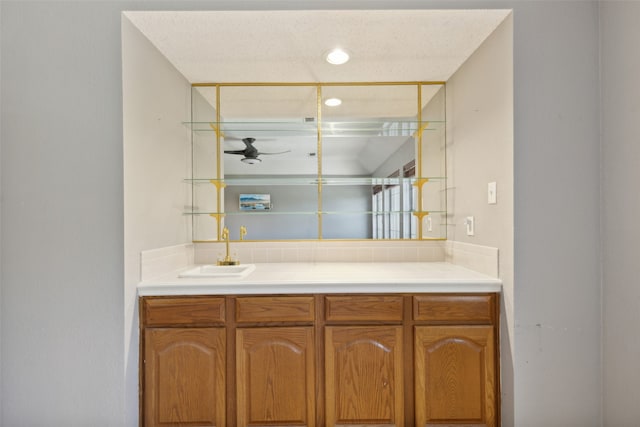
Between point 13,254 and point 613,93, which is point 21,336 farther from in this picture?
point 613,93

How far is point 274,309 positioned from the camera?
1.56 meters

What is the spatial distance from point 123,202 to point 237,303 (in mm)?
714

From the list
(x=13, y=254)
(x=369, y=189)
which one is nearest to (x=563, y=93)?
(x=369, y=189)

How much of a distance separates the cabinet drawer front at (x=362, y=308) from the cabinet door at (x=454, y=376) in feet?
0.51

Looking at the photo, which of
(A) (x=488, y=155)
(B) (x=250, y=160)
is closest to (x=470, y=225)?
(A) (x=488, y=155)

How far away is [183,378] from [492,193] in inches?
70.8

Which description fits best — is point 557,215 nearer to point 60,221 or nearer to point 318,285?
point 318,285

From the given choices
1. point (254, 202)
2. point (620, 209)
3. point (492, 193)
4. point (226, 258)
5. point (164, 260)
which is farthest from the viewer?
point (254, 202)

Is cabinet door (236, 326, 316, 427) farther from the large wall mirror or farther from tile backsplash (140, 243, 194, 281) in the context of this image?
the large wall mirror

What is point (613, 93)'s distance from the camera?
1.43 meters

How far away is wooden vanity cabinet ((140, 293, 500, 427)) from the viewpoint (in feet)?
5.05

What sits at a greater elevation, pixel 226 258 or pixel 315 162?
pixel 315 162

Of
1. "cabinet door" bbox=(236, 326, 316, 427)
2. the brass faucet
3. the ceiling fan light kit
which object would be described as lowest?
"cabinet door" bbox=(236, 326, 316, 427)

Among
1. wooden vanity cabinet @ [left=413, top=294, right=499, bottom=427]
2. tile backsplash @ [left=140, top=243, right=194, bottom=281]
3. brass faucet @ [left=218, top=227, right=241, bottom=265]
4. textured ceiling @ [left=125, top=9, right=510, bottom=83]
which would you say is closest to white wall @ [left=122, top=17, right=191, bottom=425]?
tile backsplash @ [left=140, top=243, right=194, bottom=281]
